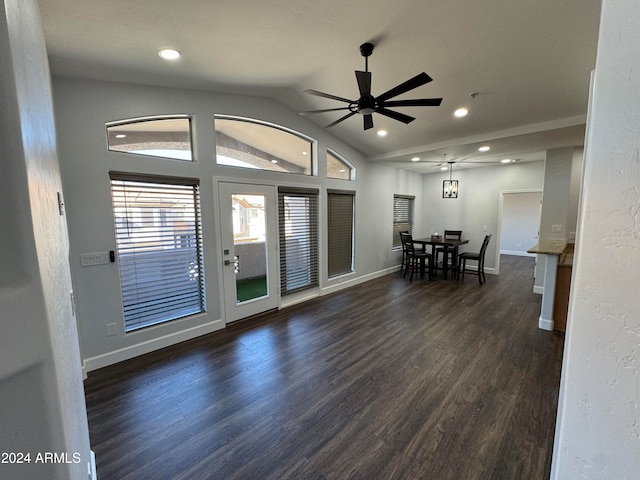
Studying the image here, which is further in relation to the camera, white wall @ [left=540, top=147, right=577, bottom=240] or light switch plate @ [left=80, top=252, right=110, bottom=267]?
white wall @ [left=540, top=147, right=577, bottom=240]

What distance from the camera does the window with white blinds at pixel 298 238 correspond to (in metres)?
4.27

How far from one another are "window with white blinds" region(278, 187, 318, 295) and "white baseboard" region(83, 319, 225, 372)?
4.28ft

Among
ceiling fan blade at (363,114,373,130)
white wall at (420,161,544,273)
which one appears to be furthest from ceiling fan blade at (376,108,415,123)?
white wall at (420,161,544,273)

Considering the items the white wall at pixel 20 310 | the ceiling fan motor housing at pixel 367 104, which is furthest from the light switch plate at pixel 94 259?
the ceiling fan motor housing at pixel 367 104

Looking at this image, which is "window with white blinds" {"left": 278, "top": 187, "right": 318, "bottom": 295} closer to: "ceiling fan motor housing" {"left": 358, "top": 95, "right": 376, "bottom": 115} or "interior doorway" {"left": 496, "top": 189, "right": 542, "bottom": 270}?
"ceiling fan motor housing" {"left": 358, "top": 95, "right": 376, "bottom": 115}

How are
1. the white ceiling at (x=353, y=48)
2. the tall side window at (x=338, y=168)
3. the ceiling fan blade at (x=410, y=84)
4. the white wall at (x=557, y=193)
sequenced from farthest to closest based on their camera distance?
the tall side window at (x=338, y=168) → the white wall at (x=557, y=193) → the ceiling fan blade at (x=410, y=84) → the white ceiling at (x=353, y=48)

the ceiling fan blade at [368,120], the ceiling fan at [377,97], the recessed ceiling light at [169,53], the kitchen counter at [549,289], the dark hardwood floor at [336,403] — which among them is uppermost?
the recessed ceiling light at [169,53]

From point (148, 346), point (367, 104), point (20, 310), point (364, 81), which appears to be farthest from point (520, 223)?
point (20, 310)

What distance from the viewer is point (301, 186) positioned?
437 cm

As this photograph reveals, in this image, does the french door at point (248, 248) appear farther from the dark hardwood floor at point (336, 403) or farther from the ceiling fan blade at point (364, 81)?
the ceiling fan blade at point (364, 81)

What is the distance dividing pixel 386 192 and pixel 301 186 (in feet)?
9.18

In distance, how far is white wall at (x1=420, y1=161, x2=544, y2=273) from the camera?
250 inches

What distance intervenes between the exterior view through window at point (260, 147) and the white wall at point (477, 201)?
461cm

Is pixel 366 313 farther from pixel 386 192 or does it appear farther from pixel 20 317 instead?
pixel 20 317
